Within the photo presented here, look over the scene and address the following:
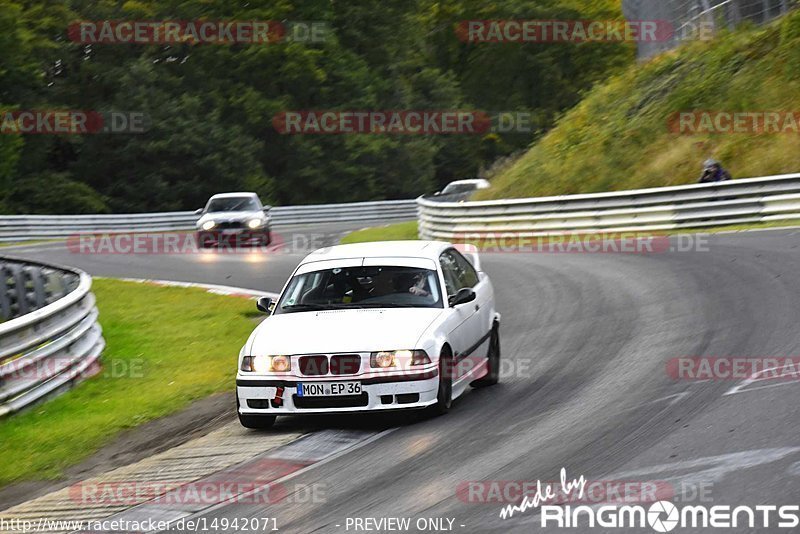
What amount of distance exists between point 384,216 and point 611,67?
101 feet

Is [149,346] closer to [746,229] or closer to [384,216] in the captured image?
[746,229]

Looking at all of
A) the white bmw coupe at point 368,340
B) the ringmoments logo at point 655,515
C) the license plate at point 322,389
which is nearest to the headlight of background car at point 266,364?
the white bmw coupe at point 368,340

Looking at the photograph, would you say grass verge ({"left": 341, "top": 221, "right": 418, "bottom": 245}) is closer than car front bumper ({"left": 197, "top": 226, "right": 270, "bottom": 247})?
No

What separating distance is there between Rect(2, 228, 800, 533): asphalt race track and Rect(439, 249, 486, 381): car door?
15.0 inches

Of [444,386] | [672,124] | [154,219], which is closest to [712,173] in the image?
[672,124]

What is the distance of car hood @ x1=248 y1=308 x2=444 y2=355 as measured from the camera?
9.41m

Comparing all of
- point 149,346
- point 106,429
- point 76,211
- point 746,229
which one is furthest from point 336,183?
point 106,429

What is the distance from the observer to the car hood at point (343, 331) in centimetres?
941

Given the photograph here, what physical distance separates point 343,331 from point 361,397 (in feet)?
1.96

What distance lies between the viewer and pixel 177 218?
47.2 m

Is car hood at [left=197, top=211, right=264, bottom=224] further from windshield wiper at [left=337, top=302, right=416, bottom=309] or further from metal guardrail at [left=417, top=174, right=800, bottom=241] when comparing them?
windshield wiper at [left=337, top=302, right=416, bottom=309]

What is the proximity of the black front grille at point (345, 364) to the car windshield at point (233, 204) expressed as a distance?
74.3 ft

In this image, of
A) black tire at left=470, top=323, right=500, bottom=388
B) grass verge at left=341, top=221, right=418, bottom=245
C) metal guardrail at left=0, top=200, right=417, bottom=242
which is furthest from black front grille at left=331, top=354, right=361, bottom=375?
metal guardrail at left=0, top=200, right=417, bottom=242

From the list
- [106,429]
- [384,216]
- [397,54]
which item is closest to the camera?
[106,429]
